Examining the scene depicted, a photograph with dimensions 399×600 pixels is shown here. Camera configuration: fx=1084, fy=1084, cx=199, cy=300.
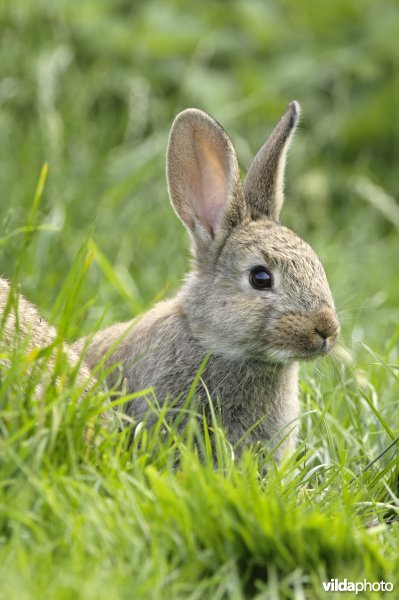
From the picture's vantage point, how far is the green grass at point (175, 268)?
295 centimetres

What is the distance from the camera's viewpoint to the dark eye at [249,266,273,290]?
4358 mm

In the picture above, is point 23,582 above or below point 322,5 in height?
below

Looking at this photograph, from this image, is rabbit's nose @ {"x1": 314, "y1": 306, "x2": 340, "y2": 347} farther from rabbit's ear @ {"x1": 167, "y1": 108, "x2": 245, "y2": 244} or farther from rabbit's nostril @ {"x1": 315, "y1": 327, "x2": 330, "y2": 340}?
rabbit's ear @ {"x1": 167, "y1": 108, "x2": 245, "y2": 244}

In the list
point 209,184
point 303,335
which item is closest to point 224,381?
point 303,335

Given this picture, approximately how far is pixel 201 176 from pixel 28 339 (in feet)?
5.38

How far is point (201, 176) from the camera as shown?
4.79 metres

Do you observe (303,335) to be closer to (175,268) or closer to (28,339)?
(28,339)

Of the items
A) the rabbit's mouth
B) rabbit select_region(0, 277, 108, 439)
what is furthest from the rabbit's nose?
rabbit select_region(0, 277, 108, 439)

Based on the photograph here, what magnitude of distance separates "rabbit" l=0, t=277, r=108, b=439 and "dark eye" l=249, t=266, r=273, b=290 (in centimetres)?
80

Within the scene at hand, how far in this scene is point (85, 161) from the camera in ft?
21.9

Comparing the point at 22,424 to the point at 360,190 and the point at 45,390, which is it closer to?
the point at 45,390

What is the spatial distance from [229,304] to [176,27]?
431cm

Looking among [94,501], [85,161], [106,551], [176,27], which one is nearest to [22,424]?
[94,501]

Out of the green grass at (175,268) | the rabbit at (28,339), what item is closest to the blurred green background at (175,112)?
the green grass at (175,268)
